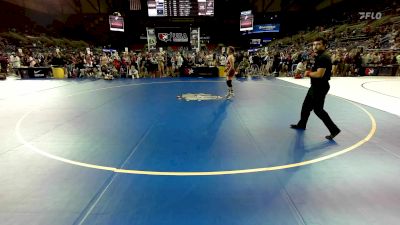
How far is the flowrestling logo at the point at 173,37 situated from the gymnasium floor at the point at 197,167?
2818 centimetres

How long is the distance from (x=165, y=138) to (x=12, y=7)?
44704 mm

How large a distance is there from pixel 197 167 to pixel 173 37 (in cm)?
3280

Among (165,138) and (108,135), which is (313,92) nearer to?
(165,138)

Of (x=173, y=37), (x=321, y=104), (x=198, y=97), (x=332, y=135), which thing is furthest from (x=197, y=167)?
(x=173, y=37)

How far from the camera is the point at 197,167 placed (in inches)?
177

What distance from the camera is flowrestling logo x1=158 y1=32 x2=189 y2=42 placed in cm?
3508

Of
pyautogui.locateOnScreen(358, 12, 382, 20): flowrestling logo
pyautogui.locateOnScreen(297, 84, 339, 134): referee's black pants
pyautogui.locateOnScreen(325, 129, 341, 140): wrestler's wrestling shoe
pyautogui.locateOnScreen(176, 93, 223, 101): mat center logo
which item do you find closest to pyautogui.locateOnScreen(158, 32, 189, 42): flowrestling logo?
pyautogui.locateOnScreen(358, 12, 382, 20): flowrestling logo

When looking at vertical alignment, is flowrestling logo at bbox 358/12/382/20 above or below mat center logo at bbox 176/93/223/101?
A: above

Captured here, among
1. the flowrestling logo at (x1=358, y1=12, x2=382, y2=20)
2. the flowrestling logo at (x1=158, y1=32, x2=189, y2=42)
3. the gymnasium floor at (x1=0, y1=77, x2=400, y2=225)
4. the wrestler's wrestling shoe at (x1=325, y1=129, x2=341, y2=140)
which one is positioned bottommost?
the gymnasium floor at (x1=0, y1=77, x2=400, y2=225)

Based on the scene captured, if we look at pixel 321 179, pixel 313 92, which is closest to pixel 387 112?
pixel 313 92

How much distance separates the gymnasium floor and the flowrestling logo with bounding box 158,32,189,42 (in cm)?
2818

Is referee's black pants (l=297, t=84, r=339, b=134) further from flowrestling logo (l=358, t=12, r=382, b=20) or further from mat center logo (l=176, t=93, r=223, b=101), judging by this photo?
flowrestling logo (l=358, t=12, r=382, b=20)

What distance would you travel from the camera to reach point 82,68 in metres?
19.4

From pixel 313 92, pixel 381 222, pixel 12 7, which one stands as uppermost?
pixel 12 7
